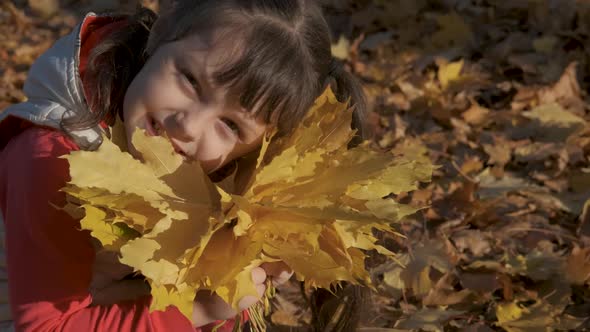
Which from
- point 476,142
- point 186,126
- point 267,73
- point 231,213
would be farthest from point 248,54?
point 476,142

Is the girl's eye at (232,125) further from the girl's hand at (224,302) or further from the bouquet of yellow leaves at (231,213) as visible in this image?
the girl's hand at (224,302)

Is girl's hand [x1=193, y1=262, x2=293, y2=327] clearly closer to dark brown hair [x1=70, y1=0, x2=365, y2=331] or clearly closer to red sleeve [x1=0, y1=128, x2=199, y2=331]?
red sleeve [x1=0, y1=128, x2=199, y2=331]

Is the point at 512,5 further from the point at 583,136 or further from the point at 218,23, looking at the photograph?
the point at 218,23

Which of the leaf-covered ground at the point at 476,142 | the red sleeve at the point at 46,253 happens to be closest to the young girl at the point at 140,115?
the red sleeve at the point at 46,253

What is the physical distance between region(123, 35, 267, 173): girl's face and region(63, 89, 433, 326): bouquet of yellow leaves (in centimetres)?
8

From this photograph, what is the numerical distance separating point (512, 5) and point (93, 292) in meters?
2.31

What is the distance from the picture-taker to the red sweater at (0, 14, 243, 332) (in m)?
1.09

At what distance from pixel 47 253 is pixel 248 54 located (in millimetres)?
460

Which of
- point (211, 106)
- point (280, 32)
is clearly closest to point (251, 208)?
point (211, 106)

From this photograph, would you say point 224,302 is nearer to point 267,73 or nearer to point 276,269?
point 276,269

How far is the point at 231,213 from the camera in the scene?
3.40 feet

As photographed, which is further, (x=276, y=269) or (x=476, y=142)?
(x=476, y=142)

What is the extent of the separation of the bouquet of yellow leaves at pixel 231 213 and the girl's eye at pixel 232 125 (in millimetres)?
112

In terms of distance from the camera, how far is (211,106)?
1118 millimetres
